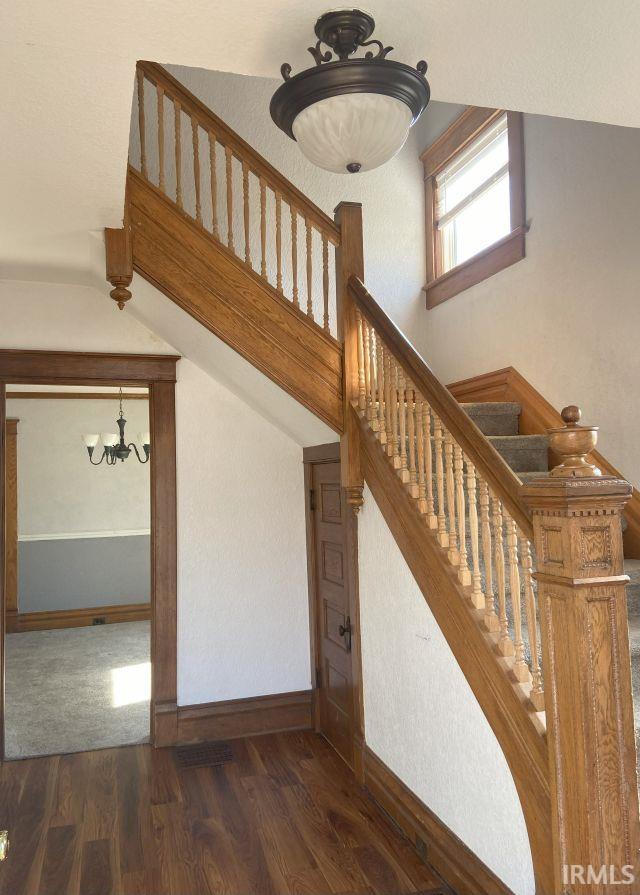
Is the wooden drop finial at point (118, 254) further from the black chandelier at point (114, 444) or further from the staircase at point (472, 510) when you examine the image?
the black chandelier at point (114, 444)

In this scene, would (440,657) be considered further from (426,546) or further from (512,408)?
(512,408)

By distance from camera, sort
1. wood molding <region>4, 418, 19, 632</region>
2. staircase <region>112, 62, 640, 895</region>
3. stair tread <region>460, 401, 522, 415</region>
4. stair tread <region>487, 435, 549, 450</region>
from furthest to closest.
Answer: wood molding <region>4, 418, 19, 632</region>, stair tread <region>460, 401, 522, 415</region>, stair tread <region>487, 435, 549, 450</region>, staircase <region>112, 62, 640, 895</region>

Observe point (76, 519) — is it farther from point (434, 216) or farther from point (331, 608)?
point (434, 216)

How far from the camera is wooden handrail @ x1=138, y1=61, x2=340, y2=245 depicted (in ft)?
10.5

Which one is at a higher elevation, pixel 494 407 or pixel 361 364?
pixel 361 364

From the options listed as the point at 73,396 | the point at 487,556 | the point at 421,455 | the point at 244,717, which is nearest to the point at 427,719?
the point at 487,556

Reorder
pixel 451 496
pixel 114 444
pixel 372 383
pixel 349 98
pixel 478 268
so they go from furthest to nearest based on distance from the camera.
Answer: pixel 114 444 < pixel 478 268 < pixel 372 383 < pixel 451 496 < pixel 349 98

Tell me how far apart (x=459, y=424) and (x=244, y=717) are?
276 centimetres

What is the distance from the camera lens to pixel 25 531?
26.3 ft

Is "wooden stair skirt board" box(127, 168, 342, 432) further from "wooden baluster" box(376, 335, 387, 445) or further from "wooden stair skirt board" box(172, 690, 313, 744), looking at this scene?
"wooden stair skirt board" box(172, 690, 313, 744)

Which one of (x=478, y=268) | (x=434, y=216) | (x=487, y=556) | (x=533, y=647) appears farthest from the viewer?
(x=434, y=216)

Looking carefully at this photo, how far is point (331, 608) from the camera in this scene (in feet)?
13.5

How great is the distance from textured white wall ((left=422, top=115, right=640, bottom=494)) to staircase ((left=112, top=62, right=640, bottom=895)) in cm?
39

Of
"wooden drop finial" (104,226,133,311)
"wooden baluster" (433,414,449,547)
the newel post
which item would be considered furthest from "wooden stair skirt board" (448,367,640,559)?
"wooden drop finial" (104,226,133,311)
